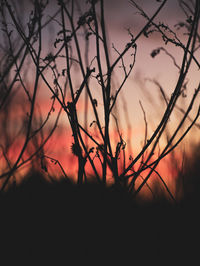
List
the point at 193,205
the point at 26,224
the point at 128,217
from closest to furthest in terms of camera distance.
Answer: the point at 128,217
the point at 26,224
the point at 193,205

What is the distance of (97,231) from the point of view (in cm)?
235

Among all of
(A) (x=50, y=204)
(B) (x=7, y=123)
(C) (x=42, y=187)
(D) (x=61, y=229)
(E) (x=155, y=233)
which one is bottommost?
(E) (x=155, y=233)

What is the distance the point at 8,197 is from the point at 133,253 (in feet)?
5.87

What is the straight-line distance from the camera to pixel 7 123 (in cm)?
378

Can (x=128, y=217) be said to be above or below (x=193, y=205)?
below

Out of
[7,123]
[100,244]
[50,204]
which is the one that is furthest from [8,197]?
[100,244]

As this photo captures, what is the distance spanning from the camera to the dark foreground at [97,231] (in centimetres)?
226

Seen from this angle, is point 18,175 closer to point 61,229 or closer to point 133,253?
point 61,229

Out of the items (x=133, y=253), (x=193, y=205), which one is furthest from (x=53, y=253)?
(x=193, y=205)

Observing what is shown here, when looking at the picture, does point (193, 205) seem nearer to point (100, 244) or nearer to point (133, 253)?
point (133, 253)

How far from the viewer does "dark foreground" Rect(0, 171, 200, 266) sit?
226 centimetres

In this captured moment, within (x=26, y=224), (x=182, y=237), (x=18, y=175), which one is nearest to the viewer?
(x=182, y=237)

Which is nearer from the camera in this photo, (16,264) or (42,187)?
(16,264)

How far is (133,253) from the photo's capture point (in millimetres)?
2420
